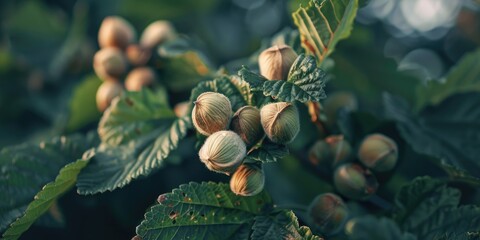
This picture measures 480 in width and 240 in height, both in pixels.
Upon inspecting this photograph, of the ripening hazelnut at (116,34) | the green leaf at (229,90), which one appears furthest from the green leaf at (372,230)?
the ripening hazelnut at (116,34)

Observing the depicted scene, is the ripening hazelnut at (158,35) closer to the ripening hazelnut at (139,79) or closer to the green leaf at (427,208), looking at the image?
the ripening hazelnut at (139,79)

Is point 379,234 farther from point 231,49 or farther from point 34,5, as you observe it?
point 34,5

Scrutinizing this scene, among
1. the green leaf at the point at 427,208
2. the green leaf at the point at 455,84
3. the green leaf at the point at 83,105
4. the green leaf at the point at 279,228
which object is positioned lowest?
the green leaf at the point at 427,208

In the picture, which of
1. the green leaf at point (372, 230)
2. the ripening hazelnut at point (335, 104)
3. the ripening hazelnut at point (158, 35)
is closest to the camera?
the green leaf at point (372, 230)

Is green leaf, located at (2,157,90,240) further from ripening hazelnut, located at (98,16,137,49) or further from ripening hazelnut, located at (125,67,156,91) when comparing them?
ripening hazelnut, located at (98,16,137,49)

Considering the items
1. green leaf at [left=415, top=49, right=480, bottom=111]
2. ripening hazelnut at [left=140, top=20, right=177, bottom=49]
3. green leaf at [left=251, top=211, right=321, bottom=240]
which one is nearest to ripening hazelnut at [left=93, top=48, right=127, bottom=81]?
ripening hazelnut at [left=140, top=20, right=177, bottom=49]

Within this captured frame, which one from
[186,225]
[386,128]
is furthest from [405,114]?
[186,225]
